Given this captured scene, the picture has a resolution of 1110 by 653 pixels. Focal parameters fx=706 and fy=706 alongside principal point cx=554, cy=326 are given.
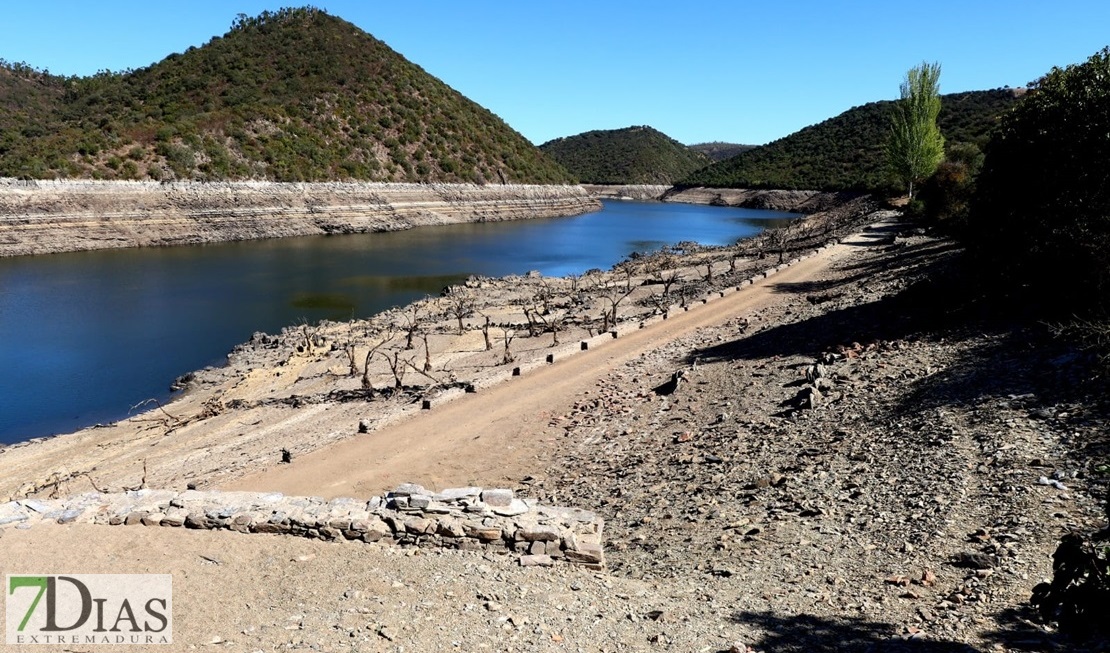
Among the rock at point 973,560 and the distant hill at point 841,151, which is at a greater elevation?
the distant hill at point 841,151

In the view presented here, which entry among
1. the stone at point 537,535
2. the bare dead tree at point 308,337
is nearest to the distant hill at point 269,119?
the bare dead tree at point 308,337

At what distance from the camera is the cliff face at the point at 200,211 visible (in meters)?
49.2

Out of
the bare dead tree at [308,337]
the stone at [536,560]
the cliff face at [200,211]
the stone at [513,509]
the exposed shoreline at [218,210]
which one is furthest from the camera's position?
the exposed shoreline at [218,210]

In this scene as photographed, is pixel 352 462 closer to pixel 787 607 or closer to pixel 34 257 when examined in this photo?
pixel 787 607

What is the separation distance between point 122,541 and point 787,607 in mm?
7546

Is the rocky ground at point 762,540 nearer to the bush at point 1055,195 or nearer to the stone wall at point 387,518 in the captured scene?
the stone wall at point 387,518

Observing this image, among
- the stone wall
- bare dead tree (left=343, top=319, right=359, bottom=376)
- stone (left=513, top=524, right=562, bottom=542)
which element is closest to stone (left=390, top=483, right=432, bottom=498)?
the stone wall

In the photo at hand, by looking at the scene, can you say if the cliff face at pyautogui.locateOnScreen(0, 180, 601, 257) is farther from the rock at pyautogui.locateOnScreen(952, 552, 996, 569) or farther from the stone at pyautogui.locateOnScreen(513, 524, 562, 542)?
the rock at pyautogui.locateOnScreen(952, 552, 996, 569)

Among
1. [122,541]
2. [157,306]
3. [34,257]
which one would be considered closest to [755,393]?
[122,541]

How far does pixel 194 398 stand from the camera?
19.0 metres

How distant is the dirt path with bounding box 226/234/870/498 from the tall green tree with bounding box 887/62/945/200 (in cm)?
5177

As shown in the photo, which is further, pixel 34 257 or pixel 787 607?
pixel 34 257

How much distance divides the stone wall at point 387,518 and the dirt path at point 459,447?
7.11 ft

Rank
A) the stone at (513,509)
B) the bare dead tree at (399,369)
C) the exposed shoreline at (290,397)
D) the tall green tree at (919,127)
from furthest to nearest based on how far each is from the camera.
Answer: the tall green tree at (919,127) < the bare dead tree at (399,369) < the exposed shoreline at (290,397) < the stone at (513,509)
